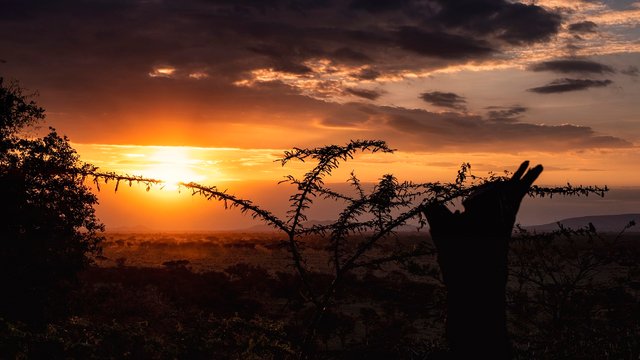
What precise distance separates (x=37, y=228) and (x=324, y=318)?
867 cm

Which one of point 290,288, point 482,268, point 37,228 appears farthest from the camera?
point 290,288

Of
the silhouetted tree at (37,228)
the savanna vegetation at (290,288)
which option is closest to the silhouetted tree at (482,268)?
the savanna vegetation at (290,288)

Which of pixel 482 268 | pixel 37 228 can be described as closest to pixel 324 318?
pixel 37 228

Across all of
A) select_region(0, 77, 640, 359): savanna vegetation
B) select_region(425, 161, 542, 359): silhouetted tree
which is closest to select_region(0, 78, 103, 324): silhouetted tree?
select_region(0, 77, 640, 359): savanna vegetation

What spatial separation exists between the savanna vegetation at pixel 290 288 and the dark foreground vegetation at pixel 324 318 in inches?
1.1

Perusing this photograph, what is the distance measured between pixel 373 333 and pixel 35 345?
1506 cm

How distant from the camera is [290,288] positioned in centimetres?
2912

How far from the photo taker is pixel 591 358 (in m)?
6.53

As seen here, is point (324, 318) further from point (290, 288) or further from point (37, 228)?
point (290, 288)

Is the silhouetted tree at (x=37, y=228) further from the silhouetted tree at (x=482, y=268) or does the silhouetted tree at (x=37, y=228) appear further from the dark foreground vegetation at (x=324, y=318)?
the silhouetted tree at (x=482, y=268)

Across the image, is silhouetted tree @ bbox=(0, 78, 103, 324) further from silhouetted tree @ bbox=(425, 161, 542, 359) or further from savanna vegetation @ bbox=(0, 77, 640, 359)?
silhouetted tree @ bbox=(425, 161, 542, 359)

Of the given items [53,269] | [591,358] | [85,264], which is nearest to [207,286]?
[85,264]

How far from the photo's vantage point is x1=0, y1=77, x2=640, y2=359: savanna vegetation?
4305 mm

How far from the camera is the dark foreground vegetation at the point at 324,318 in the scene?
4.52m
